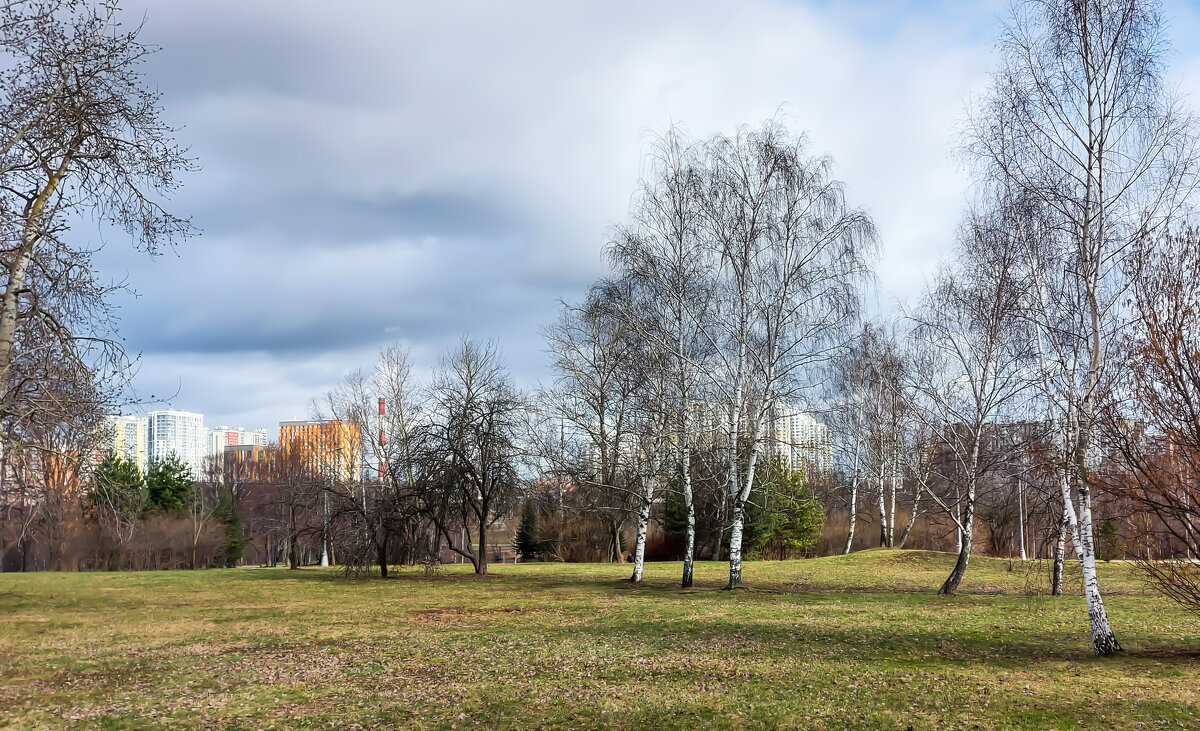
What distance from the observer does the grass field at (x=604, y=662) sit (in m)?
7.76

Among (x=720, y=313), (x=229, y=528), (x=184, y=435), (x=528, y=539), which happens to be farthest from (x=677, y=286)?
(x=184, y=435)

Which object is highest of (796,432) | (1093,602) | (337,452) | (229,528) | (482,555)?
(796,432)

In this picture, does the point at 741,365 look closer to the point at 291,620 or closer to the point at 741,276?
the point at 741,276

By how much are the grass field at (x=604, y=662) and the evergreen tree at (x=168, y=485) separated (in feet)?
77.8

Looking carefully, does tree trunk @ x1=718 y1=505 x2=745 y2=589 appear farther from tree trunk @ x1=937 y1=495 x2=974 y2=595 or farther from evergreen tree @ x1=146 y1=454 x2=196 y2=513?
evergreen tree @ x1=146 y1=454 x2=196 y2=513

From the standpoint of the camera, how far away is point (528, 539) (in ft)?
136

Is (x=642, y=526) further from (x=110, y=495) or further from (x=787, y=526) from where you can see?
(x=787, y=526)

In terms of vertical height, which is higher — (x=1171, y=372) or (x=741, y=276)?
(x=741, y=276)

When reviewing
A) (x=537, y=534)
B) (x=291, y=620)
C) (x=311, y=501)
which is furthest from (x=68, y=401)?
(x=537, y=534)

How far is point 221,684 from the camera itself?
9.41m

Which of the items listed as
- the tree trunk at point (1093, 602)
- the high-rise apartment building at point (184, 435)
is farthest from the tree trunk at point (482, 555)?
the high-rise apartment building at point (184, 435)

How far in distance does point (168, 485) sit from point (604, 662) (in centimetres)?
4029

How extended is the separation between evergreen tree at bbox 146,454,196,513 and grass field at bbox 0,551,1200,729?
77.8 ft

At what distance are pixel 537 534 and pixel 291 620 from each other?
990 inches
